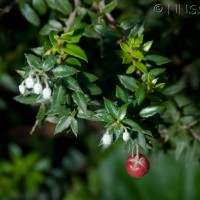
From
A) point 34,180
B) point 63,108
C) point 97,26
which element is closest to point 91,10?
point 97,26

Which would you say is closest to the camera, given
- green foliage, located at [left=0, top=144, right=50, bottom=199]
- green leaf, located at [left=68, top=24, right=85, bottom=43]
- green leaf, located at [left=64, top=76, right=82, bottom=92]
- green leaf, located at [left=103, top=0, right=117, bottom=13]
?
green leaf, located at [left=64, top=76, right=82, bottom=92]

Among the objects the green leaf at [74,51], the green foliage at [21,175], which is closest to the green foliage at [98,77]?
the green leaf at [74,51]

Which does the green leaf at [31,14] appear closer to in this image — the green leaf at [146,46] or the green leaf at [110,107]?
the green leaf at [146,46]

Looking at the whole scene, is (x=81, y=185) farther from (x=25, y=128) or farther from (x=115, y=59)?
(x=115, y=59)

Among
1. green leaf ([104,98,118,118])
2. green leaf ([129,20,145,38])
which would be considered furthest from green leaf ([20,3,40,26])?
green leaf ([104,98,118,118])

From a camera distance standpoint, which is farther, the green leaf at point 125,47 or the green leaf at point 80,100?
the green leaf at point 125,47

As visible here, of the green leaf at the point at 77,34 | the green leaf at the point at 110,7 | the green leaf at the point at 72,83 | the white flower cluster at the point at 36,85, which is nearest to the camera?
the white flower cluster at the point at 36,85

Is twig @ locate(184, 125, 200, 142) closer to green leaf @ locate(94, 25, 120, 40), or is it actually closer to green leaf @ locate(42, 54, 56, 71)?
green leaf @ locate(94, 25, 120, 40)
